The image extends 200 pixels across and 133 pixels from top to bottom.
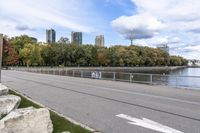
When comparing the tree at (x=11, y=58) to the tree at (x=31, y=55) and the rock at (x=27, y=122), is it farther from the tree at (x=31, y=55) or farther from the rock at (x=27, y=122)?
the rock at (x=27, y=122)

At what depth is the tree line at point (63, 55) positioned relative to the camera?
377 feet

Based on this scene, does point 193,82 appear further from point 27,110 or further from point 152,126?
point 27,110

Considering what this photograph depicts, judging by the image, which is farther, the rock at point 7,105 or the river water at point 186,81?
the river water at point 186,81

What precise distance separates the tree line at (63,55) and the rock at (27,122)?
282 feet

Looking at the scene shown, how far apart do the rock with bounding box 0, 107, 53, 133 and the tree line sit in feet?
282

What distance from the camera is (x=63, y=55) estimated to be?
129250 millimetres

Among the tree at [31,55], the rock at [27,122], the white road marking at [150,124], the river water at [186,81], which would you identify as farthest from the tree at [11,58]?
the rock at [27,122]

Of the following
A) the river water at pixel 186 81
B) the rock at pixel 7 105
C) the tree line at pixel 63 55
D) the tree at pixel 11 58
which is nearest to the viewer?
the rock at pixel 7 105

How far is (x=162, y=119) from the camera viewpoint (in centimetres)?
948

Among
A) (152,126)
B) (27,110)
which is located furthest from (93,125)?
(27,110)

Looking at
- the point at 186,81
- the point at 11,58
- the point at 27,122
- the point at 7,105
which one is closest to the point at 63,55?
the point at 11,58

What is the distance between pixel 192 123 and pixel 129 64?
160631 millimetres

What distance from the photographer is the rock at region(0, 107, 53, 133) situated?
20.5 ft

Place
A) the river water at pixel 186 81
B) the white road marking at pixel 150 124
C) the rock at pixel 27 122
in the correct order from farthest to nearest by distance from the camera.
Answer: the river water at pixel 186 81 < the white road marking at pixel 150 124 < the rock at pixel 27 122
